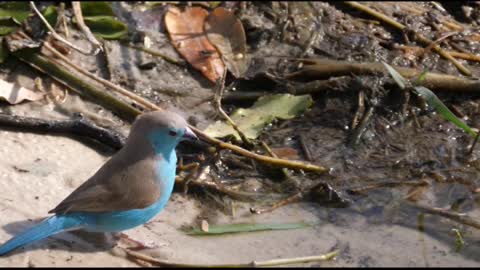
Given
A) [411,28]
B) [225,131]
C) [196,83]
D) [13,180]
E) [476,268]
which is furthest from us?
[411,28]

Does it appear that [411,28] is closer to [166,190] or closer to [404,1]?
[404,1]

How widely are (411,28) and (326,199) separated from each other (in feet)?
7.34

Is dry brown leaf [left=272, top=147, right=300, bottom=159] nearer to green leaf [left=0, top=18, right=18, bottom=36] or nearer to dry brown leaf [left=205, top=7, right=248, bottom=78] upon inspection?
dry brown leaf [left=205, top=7, right=248, bottom=78]

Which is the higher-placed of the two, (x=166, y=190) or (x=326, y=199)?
(x=166, y=190)

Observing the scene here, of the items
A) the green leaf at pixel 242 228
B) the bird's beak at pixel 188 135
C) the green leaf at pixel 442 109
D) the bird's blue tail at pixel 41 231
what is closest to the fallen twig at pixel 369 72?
the green leaf at pixel 442 109

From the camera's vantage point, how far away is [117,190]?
5031 mm

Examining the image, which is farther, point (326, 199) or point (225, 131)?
point (225, 131)

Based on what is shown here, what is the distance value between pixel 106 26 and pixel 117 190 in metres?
2.48

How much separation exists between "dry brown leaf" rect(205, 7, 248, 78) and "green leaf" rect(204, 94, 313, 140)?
52 cm

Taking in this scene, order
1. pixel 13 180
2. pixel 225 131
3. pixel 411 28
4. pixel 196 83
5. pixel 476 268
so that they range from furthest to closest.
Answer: pixel 411 28 → pixel 196 83 → pixel 225 131 → pixel 13 180 → pixel 476 268

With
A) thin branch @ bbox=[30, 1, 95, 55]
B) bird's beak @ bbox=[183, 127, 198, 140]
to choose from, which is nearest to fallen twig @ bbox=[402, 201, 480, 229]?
bird's beak @ bbox=[183, 127, 198, 140]

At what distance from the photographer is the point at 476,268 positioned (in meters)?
5.02

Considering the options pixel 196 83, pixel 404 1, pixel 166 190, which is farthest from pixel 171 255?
pixel 404 1

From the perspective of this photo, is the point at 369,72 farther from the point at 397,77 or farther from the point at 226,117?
the point at 226,117
